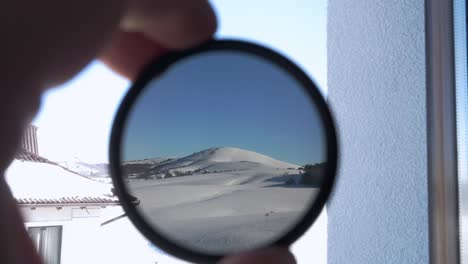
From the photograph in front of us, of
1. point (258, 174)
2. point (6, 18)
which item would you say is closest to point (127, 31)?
point (6, 18)

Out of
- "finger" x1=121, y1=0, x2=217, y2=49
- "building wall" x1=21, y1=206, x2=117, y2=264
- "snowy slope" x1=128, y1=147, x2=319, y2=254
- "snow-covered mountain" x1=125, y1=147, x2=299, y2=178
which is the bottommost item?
"building wall" x1=21, y1=206, x2=117, y2=264

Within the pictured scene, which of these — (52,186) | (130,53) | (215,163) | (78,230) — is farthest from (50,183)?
(130,53)

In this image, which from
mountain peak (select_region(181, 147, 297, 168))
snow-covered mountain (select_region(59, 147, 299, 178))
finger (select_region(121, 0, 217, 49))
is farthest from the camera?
mountain peak (select_region(181, 147, 297, 168))

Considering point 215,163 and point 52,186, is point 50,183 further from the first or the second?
point 215,163

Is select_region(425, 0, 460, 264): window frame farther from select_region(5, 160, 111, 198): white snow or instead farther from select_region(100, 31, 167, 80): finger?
select_region(5, 160, 111, 198): white snow

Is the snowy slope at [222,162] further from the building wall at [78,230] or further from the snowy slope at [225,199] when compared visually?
the building wall at [78,230]

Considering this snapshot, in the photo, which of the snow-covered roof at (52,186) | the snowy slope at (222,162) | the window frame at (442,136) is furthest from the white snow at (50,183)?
the window frame at (442,136)

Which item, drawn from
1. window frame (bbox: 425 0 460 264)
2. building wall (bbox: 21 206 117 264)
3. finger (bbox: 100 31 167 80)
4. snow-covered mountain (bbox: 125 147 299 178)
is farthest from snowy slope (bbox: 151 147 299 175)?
building wall (bbox: 21 206 117 264)

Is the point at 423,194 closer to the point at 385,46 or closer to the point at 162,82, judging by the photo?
the point at 385,46
